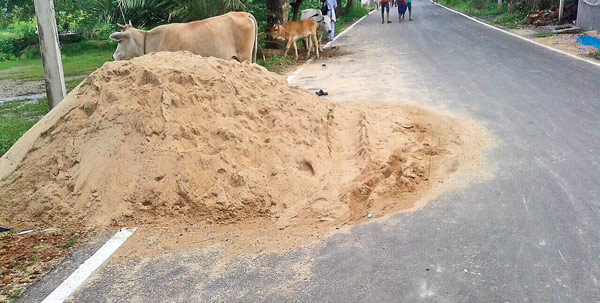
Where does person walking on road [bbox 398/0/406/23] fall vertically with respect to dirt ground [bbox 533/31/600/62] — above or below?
above

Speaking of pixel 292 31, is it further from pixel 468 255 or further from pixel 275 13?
pixel 468 255

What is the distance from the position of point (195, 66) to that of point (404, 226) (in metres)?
3.02

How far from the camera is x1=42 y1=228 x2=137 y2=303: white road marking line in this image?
3.48 m

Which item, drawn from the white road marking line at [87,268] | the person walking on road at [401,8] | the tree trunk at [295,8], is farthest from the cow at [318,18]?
the white road marking line at [87,268]

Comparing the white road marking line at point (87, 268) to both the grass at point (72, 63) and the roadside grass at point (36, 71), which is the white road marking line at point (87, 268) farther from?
the grass at point (72, 63)

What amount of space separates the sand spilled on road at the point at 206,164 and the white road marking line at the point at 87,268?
14 cm

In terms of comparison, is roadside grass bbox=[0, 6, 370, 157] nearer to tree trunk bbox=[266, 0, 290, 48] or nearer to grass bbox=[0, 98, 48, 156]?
grass bbox=[0, 98, 48, 156]

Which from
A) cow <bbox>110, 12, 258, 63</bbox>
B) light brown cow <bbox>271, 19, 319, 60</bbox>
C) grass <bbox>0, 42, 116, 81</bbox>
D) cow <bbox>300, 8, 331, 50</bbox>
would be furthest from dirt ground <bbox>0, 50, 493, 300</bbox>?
cow <bbox>300, 8, 331, 50</bbox>

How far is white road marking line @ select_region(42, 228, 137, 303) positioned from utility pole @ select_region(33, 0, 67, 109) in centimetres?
455

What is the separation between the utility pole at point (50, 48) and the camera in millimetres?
7699

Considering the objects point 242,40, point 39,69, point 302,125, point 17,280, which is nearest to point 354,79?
point 242,40

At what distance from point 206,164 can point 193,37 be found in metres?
4.76

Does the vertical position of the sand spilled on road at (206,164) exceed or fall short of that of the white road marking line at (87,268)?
it exceeds it

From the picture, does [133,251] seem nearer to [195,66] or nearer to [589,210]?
[195,66]
